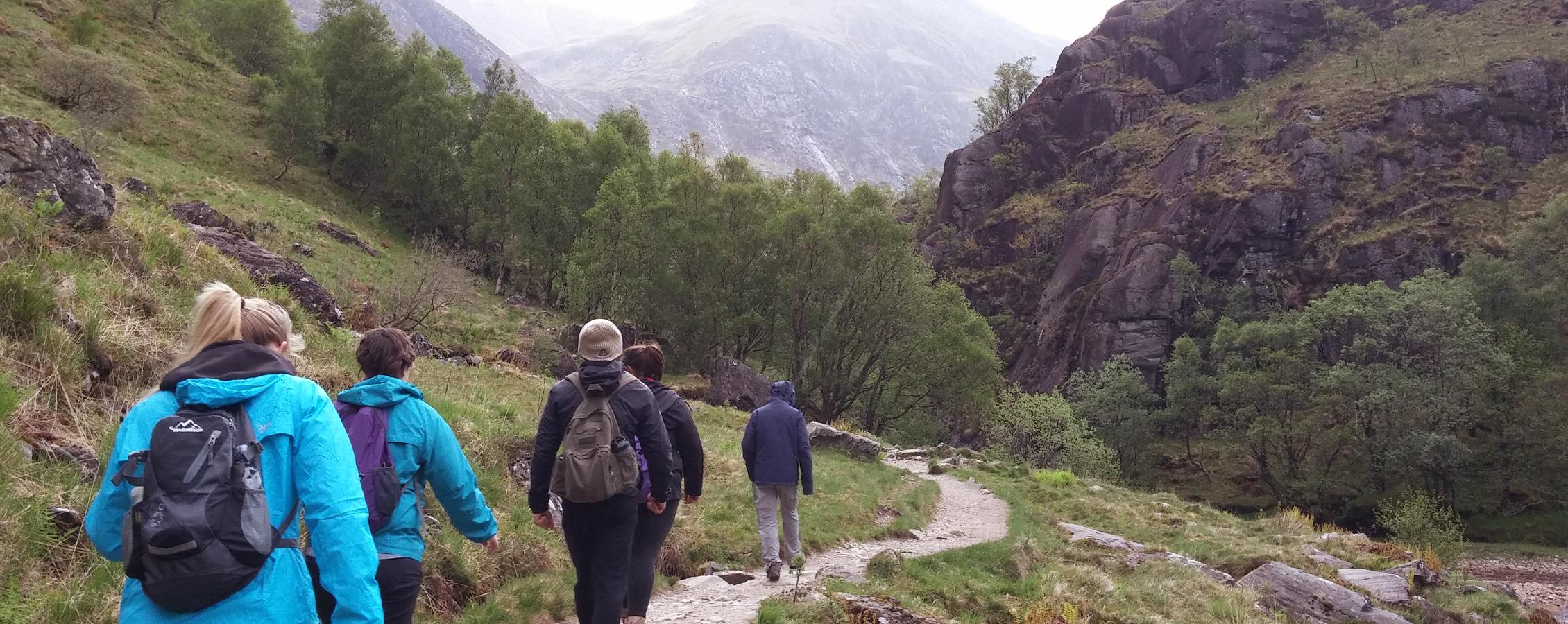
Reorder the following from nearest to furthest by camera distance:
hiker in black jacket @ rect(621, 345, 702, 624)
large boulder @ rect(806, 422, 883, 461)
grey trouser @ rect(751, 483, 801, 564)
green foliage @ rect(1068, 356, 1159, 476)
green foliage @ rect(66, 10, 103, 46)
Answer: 1. hiker in black jacket @ rect(621, 345, 702, 624)
2. grey trouser @ rect(751, 483, 801, 564)
3. large boulder @ rect(806, 422, 883, 461)
4. green foliage @ rect(66, 10, 103, 46)
5. green foliage @ rect(1068, 356, 1159, 476)

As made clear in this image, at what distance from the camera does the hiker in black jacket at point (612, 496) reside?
4586 mm

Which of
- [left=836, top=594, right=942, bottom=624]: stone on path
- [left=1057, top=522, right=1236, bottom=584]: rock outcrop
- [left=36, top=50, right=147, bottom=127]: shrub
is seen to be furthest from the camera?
[left=36, top=50, right=147, bottom=127]: shrub

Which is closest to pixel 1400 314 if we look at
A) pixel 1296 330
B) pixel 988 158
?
pixel 1296 330

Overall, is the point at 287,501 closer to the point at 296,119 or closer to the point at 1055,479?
the point at 1055,479

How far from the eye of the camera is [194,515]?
2.08 metres

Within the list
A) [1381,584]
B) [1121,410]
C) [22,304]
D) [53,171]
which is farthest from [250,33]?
[1121,410]

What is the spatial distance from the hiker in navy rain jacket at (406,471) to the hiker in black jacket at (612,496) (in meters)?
0.83

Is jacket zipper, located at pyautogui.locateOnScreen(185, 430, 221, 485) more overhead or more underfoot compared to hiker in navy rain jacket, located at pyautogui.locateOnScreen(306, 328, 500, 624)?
more overhead

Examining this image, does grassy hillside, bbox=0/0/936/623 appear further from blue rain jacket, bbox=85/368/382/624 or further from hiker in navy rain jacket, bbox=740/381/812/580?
blue rain jacket, bbox=85/368/382/624

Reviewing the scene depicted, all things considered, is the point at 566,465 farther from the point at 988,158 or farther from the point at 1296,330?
the point at 988,158

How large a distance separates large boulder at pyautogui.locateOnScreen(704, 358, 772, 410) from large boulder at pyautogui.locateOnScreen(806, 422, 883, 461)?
7844 mm

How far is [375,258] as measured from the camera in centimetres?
2944

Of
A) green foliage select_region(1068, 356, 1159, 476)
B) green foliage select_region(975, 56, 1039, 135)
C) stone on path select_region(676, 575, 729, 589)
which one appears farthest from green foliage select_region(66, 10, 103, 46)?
green foliage select_region(975, 56, 1039, 135)

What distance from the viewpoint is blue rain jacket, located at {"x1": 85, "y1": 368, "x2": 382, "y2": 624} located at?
228 centimetres
